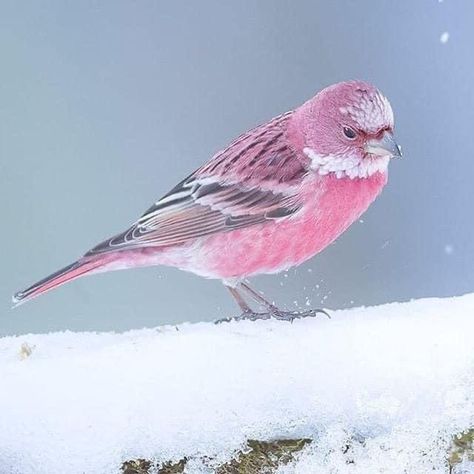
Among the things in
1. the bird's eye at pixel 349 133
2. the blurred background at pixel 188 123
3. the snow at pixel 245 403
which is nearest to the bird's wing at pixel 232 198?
the bird's eye at pixel 349 133

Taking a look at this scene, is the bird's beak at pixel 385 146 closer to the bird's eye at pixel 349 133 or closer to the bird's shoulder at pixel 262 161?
the bird's eye at pixel 349 133

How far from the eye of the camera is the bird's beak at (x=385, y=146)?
9.18 feet

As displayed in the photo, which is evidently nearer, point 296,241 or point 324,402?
point 324,402

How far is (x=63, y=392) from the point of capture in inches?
85.0

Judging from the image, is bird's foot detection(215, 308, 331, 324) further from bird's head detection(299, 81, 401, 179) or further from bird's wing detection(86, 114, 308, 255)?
bird's head detection(299, 81, 401, 179)

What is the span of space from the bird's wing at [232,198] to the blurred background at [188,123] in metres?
1.20

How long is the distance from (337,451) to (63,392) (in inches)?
20.7

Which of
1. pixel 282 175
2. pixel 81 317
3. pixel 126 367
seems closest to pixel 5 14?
pixel 81 317

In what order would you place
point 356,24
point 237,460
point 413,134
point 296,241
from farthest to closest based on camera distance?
point 356,24 < point 413,134 < point 296,241 < point 237,460

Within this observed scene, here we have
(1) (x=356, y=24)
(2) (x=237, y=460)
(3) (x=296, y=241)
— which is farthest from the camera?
(1) (x=356, y=24)

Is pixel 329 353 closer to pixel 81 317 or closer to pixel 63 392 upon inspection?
pixel 63 392

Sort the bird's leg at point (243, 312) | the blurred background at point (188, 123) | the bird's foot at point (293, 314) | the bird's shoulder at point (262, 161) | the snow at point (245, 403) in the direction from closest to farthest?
the snow at point (245, 403) → the bird's foot at point (293, 314) → the bird's leg at point (243, 312) → the bird's shoulder at point (262, 161) → the blurred background at point (188, 123)

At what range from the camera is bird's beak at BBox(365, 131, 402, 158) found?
2.80m

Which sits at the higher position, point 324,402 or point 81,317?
point 81,317
